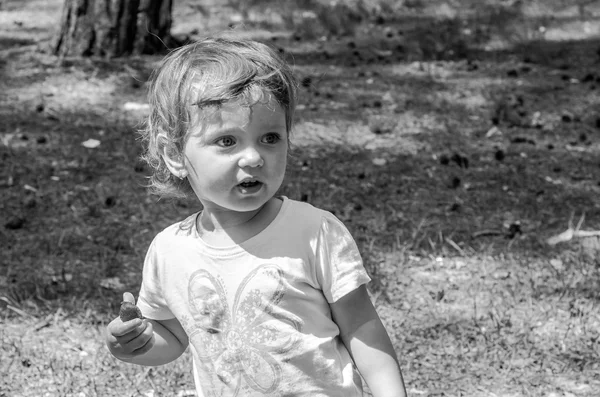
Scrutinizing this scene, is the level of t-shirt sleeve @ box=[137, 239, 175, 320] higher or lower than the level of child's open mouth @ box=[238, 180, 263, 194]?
lower

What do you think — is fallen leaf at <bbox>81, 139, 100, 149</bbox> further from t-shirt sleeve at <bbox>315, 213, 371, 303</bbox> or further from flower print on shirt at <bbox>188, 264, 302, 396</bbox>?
t-shirt sleeve at <bbox>315, 213, 371, 303</bbox>

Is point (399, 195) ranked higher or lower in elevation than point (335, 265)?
lower

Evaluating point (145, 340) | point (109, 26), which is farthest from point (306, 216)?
point (109, 26)

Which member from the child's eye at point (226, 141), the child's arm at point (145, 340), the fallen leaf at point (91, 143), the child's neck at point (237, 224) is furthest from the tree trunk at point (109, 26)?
the child's eye at point (226, 141)

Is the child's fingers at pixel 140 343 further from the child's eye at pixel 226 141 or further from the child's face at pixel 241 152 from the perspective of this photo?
the child's eye at pixel 226 141

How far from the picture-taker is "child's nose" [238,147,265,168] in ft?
7.18

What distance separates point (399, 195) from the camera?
511 centimetres

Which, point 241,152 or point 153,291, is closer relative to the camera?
point 241,152

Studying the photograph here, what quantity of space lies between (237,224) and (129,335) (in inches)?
14.5

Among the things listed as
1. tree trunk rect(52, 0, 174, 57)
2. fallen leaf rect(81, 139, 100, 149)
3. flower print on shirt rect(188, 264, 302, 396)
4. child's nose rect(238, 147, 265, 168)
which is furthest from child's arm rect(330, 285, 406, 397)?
tree trunk rect(52, 0, 174, 57)

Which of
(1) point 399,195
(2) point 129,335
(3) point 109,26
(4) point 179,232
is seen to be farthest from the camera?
(3) point 109,26

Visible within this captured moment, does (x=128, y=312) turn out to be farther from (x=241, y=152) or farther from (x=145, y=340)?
(x=241, y=152)

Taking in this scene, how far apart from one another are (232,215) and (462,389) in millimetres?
1410

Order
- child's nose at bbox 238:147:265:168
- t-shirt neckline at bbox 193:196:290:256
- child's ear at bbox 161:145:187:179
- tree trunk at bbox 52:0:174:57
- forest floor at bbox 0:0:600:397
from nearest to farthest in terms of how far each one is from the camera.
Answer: child's nose at bbox 238:147:265:168
t-shirt neckline at bbox 193:196:290:256
child's ear at bbox 161:145:187:179
forest floor at bbox 0:0:600:397
tree trunk at bbox 52:0:174:57
